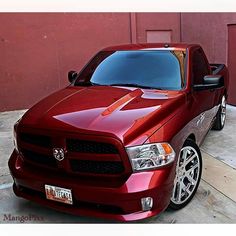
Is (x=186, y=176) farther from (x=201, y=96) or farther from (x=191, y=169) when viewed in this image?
(x=201, y=96)

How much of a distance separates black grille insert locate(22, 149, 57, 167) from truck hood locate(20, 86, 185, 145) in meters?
0.26

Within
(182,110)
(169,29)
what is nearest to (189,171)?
(182,110)

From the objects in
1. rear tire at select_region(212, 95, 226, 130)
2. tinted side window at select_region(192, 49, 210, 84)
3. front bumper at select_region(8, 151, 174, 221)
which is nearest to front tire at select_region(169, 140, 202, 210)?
front bumper at select_region(8, 151, 174, 221)

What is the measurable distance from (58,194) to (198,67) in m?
2.51

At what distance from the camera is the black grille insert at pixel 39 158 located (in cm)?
290

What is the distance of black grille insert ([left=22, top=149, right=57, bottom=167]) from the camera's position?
9.53 ft

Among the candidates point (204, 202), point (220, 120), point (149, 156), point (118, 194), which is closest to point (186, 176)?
point (204, 202)

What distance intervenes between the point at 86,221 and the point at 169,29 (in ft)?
23.5

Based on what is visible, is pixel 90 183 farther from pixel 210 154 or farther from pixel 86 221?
pixel 210 154

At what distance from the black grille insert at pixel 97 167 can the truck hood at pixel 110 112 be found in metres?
0.22

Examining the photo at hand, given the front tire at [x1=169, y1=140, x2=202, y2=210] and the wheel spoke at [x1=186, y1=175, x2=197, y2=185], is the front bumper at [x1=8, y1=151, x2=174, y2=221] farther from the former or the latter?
the wheel spoke at [x1=186, y1=175, x2=197, y2=185]

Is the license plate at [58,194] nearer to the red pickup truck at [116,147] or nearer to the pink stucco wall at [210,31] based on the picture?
the red pickup truck at [116,147]

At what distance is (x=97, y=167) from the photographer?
272 cm

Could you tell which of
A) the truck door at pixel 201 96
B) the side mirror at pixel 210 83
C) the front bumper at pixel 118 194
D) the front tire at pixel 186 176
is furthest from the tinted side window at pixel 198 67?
the front bumper at pixel 118 194
